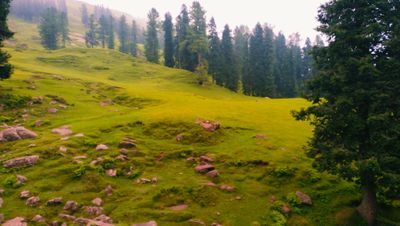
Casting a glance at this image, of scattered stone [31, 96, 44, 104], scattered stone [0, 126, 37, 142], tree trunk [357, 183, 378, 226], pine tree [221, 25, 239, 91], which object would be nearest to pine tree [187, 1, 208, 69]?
pine tree [221, 25, 239, 91]

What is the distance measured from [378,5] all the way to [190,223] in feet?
54.1

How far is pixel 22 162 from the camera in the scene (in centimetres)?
2705

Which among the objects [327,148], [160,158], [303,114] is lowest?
[160,158]

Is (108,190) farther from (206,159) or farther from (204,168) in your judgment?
(206,159)

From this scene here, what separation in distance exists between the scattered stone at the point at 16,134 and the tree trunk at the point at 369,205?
1068 inches

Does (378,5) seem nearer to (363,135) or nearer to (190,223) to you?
(363,135)

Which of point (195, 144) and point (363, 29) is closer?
point (363, 29)

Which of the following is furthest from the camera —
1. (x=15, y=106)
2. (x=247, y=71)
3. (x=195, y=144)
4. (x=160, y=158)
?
(x=247, y=71)

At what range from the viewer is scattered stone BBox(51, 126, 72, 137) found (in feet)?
Result: 112

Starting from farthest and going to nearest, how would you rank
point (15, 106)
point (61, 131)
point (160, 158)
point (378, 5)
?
point (15, 106) → point (61, 131) → point (160, 158) → point (378, 5)

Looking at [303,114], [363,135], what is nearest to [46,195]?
[303,114]

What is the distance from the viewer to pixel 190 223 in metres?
21.6

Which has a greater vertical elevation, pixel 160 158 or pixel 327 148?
pixel 327 148

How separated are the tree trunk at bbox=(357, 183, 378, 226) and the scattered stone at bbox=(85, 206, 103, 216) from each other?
15903mm
